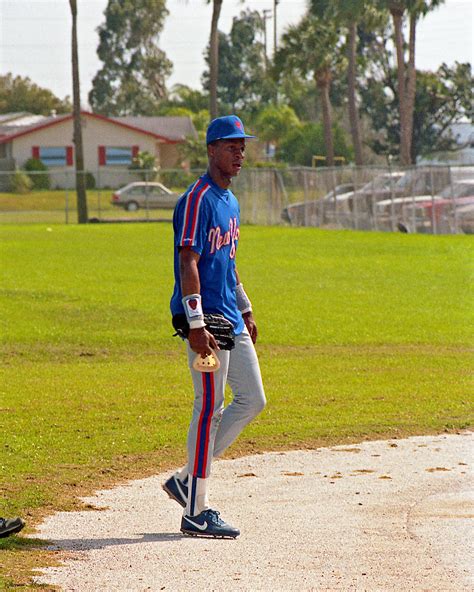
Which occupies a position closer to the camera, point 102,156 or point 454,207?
point 454,207

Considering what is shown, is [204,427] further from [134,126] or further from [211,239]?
[134,126]

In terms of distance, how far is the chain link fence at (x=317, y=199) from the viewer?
Answer: 36.5 m

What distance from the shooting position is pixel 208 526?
6133 millimetres

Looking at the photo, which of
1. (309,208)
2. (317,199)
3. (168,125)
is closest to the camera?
(309,208)

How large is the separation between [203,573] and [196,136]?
226 ft

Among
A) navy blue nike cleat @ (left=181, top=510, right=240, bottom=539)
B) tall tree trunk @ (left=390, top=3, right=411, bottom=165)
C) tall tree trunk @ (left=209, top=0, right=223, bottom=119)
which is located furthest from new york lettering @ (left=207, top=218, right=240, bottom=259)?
Answer: tall tree trunk @ (left=209, top=0, right=223, bottom=119)

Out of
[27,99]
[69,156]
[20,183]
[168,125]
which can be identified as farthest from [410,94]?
[27,99]

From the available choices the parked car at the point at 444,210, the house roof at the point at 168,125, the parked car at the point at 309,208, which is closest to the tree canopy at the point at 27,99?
the house roof at the point at 168,125

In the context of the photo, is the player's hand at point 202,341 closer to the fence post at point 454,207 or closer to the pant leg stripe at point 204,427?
the pant leg stripe at point 204,427

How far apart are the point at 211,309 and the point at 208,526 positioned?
1.10 m

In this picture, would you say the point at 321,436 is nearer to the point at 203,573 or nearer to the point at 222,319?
the point at 222,319

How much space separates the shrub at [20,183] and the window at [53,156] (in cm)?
1585

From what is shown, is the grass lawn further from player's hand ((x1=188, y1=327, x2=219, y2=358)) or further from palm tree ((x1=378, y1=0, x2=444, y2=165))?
palm tree ((x1=378, y1=0, x2=444, y2=165))

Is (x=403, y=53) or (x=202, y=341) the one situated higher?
(x=403, y=53)
